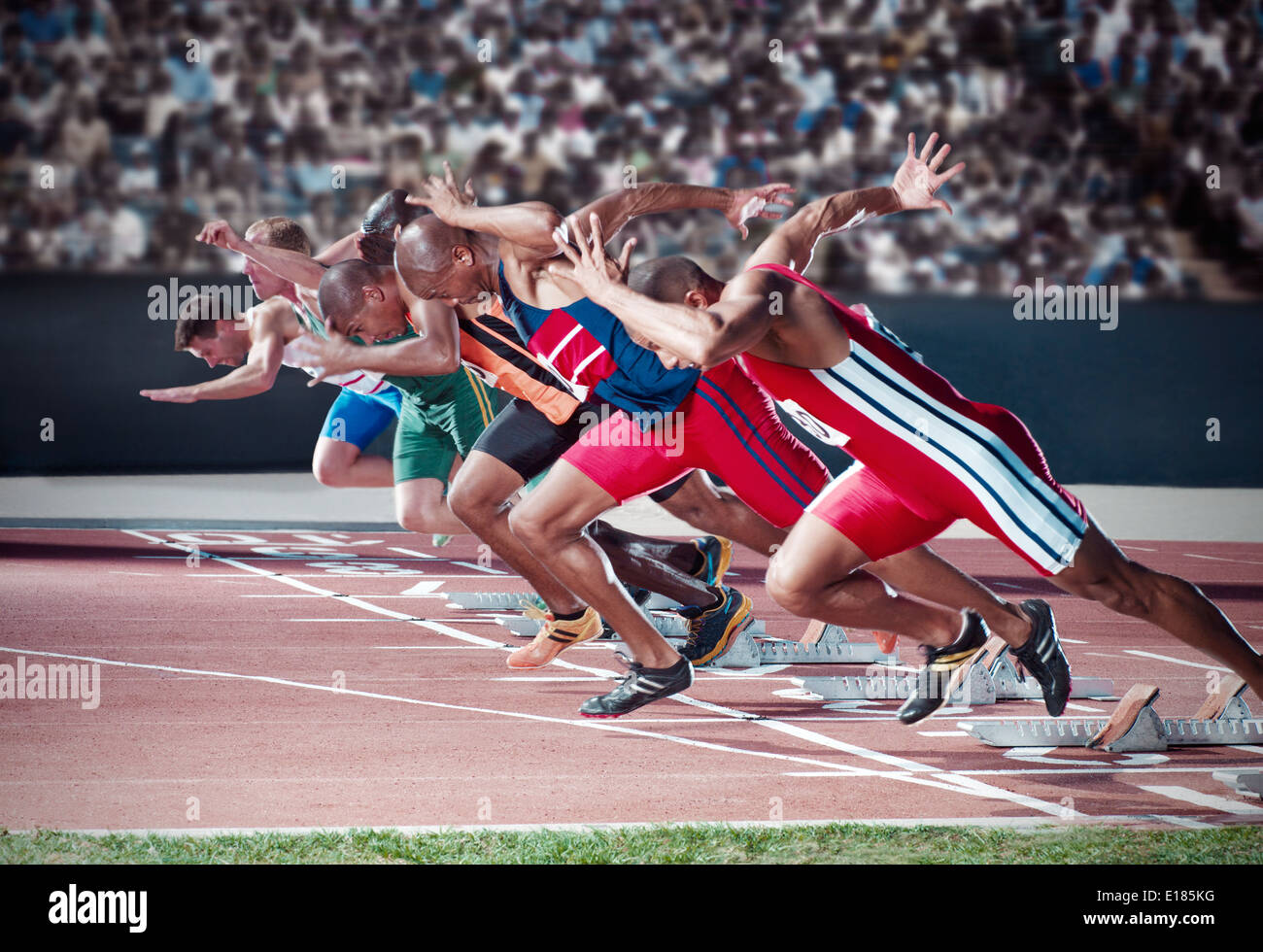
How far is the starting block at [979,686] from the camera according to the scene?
6.31 m

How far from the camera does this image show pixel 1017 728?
5488 mm

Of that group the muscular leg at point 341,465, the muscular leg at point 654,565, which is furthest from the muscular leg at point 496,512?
the muscular leg at point 341,465

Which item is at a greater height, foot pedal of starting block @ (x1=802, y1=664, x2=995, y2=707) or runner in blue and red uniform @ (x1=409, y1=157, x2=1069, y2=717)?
runner in blue and red uniform @ (x1=409, y1=157, x2=1069, y2=717)

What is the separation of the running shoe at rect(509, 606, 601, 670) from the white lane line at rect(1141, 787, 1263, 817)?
9.00ft

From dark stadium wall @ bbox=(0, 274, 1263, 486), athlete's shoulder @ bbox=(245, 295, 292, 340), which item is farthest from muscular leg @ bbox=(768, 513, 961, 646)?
dark stadium wall @ bbox=(0, 274, 1263, 486)

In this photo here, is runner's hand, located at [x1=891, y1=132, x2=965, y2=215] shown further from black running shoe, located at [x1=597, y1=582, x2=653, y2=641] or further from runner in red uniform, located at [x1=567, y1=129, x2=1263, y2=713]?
black running shoe, located at [x1=597, y1=582, x2=653, y2=641]

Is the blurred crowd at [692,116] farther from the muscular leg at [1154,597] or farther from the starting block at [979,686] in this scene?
the muscular leg at [1154,597]

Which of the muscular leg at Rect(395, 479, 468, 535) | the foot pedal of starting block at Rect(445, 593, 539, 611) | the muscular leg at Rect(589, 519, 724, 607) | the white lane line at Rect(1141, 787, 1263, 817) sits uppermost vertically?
the muscular leg at Rect(395, 479, 468, 535)

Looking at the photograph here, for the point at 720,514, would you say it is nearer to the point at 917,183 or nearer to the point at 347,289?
the point at 917,183

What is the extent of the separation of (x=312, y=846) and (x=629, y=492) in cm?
214

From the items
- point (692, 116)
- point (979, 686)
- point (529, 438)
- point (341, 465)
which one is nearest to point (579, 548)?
point (529, 438)

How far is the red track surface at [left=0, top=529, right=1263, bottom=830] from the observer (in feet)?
15.2
